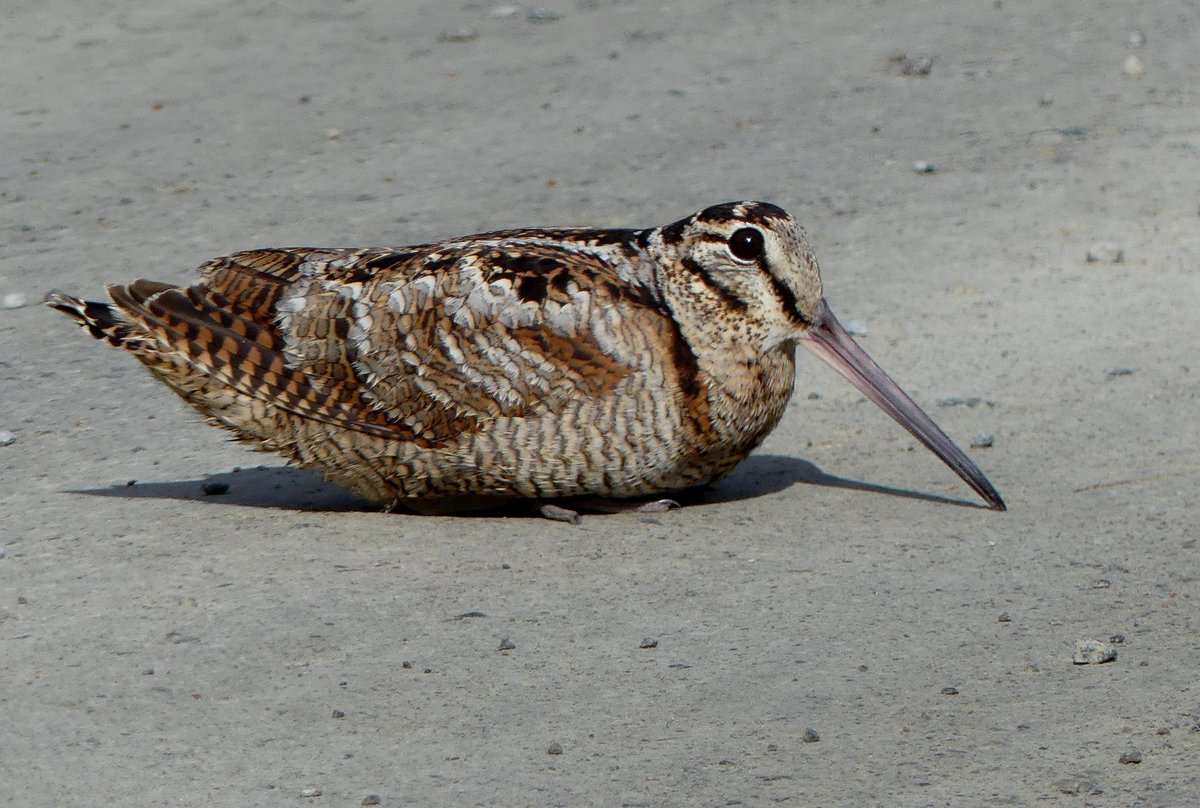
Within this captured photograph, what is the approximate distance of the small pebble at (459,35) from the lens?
40.6 ft

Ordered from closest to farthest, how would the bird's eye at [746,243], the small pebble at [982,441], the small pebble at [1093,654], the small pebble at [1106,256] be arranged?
1. the small pebble at [1093,654]
2. the bird's eye at [746,243]
3. the small pebble at [982,441]
4. the small pebble at [1106,256]

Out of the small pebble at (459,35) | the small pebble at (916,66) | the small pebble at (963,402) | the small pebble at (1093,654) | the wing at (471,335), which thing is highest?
the small pebble at (459,35)

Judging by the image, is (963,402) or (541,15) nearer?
(963,402)

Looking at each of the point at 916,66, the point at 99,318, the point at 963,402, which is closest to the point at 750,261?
the point at 963,402

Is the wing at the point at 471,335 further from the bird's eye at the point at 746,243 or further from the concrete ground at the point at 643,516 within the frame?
the concrete ground at the point at 643,516

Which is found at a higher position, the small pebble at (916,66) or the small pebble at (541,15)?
the small pebble at (541,15)

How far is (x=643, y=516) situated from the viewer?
634 cm

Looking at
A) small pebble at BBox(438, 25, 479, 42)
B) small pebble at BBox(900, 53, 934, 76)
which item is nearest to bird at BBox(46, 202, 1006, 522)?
small pebble at BBox(900, 53, 934, 76)

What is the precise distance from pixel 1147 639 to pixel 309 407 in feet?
9.03

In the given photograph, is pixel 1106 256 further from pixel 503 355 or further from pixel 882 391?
pixel 503 355

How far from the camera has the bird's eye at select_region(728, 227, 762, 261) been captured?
6.13 m

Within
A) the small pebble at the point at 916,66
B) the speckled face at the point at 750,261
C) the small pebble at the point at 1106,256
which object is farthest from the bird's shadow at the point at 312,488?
the small pebble at the point at 916,66

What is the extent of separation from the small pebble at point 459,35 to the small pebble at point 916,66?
2.91 metres

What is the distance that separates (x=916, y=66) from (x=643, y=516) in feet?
20.6
